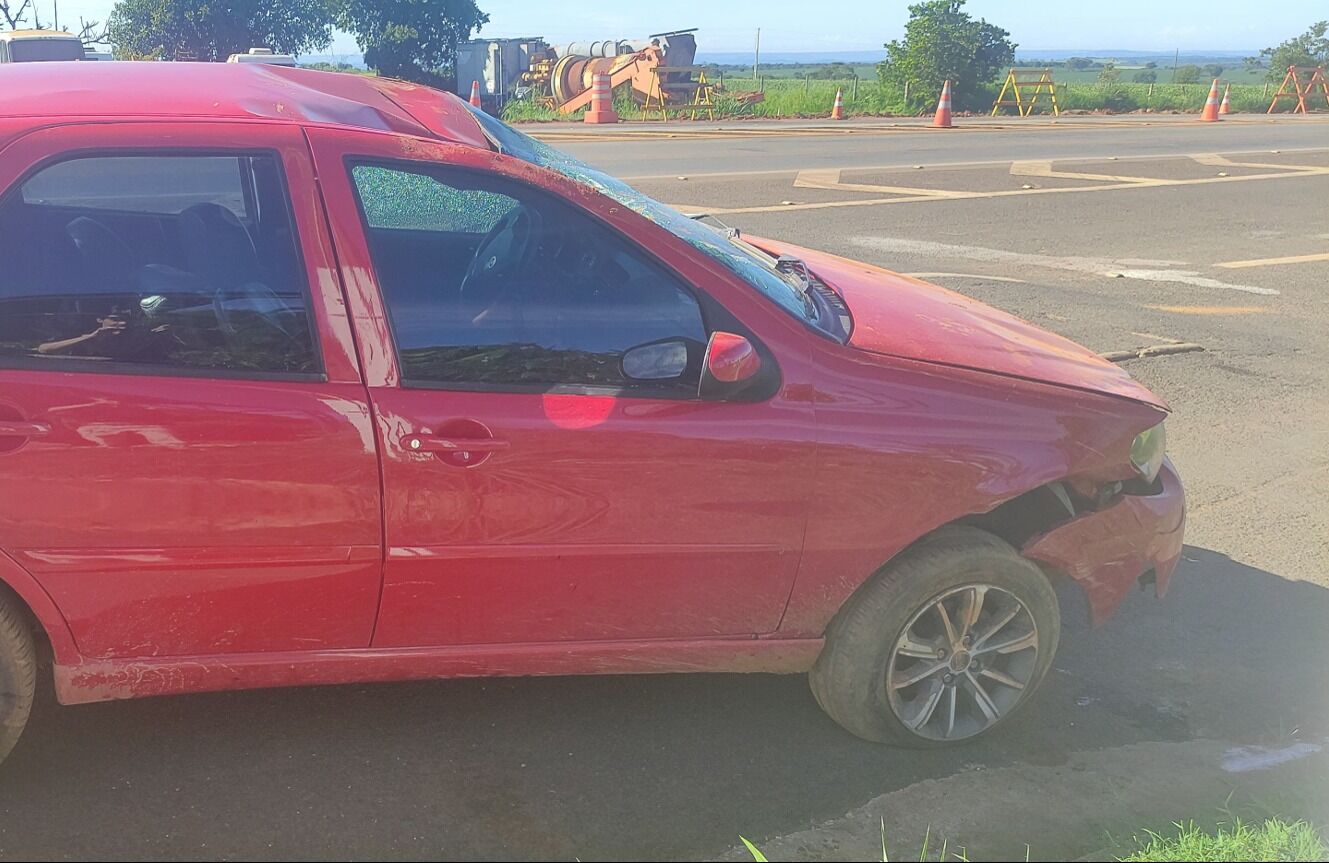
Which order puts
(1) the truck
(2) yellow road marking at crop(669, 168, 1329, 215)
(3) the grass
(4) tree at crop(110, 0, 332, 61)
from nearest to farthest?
(3) the grass
(2) yellow road marking at crop(669, 168, 1329, 215)
(1) the truck
(4) tree at crop(110, 0, 332, 61)

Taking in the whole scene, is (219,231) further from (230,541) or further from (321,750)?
(321,750)

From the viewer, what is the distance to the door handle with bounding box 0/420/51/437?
2576 mm

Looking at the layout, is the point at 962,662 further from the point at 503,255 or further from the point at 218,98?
the point at 218,98

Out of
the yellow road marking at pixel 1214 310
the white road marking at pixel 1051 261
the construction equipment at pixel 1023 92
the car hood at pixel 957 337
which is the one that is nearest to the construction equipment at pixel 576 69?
the construction equipment at pixel 1023 92

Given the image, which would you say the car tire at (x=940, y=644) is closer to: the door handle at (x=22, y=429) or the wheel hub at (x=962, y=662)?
the wheel hub at (x=962, y=662)

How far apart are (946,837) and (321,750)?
1634 millimetres

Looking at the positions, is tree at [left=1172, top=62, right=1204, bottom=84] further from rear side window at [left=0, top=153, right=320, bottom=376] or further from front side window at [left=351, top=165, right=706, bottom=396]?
rear side window at [left=0, top=153, right=320, bottom=376]

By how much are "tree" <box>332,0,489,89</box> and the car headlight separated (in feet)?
137

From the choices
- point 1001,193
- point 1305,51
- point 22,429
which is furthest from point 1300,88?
point 22,429

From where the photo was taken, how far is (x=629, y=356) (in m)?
2.93

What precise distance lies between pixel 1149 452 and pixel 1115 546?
30 cm

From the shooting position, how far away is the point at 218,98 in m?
2.99

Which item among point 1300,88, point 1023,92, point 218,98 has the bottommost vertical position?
point 218,98

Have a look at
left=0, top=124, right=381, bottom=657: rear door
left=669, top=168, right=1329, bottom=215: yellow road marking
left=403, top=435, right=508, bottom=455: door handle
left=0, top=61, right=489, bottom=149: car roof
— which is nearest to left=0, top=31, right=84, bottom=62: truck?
left=669, top=168, right=1329, bottom=215: yellow road marking
